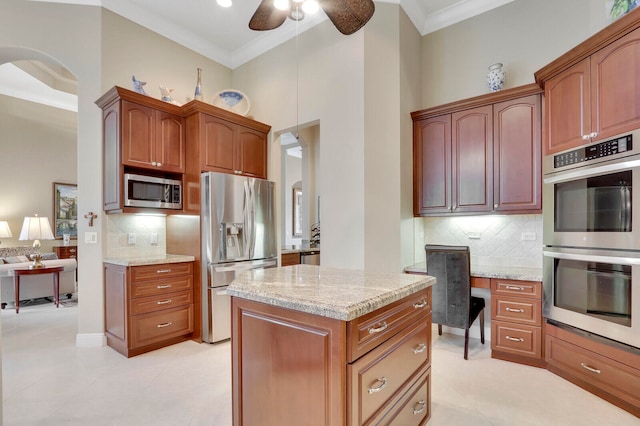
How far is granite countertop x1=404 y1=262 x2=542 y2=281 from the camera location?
2862mm

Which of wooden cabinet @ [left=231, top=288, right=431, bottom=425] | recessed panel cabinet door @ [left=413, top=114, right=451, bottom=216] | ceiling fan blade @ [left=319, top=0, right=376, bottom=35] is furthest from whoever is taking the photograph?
recessed panel cabinet door @ [left=413, top=114, right=451, bottom=216]

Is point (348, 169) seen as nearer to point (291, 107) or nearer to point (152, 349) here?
point (291, 107)

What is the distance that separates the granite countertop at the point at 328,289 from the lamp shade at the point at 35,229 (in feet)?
19.6

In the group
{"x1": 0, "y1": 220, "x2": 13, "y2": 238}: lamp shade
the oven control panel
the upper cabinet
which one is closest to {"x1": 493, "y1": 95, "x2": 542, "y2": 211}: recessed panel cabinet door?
the upper cabinet

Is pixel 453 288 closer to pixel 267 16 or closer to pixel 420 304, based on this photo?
pixel 420 304

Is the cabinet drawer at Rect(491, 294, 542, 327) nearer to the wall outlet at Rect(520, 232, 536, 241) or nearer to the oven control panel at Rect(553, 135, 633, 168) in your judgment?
the wall outlet at Rect(520, 232, 536, 241)

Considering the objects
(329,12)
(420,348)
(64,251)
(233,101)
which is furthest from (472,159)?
(64,251)

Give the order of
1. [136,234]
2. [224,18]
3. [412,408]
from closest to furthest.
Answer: [412,408] → [136,234] → [224,18]

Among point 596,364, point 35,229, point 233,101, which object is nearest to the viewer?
point 596,364

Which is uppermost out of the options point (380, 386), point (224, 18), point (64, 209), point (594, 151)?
point (224, 18)

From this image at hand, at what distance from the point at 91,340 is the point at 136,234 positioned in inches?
45.0

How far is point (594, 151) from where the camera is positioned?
236 cm

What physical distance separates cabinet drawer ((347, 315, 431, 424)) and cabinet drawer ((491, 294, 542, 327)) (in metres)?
1.45

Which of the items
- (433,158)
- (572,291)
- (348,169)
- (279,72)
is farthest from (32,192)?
(572,291)
